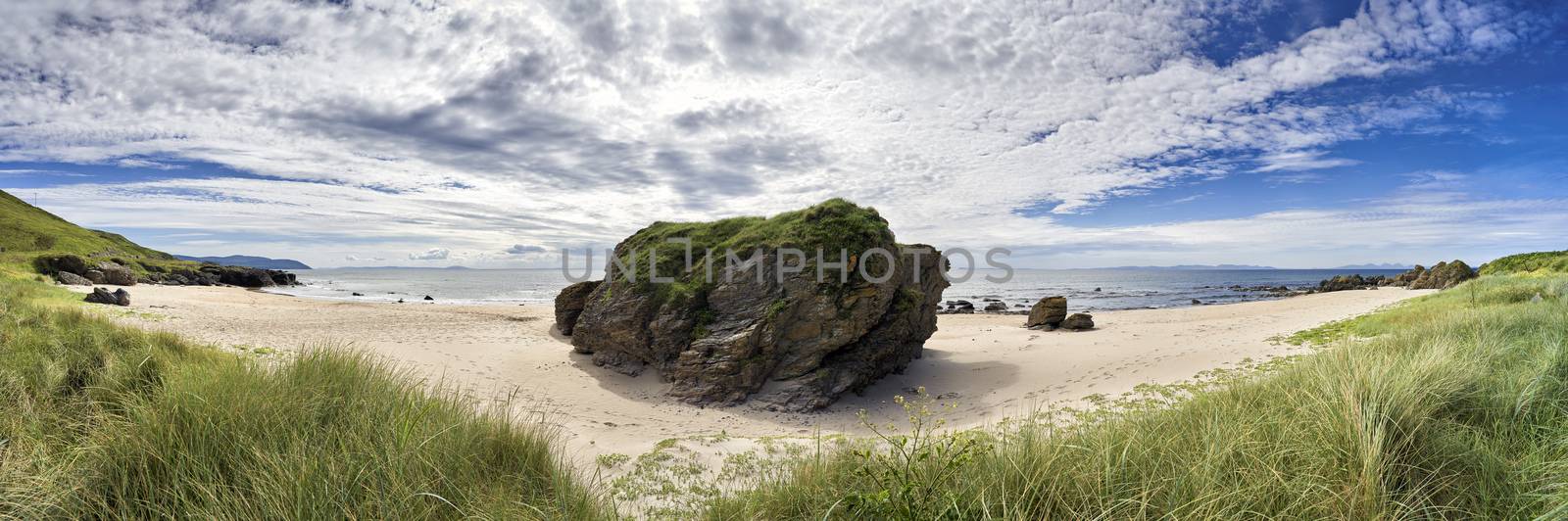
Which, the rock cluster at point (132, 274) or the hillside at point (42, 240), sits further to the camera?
the hillside at point (42, 240)

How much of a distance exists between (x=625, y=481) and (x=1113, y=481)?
14.7 ft

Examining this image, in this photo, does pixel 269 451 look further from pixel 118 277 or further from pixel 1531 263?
pixel 1531 263

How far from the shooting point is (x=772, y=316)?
1246cm

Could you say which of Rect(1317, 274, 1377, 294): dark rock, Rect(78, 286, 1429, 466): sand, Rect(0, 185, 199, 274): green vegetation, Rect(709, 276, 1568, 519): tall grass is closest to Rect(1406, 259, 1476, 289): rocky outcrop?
Rect(1317, 274, 1377, 294): dark rock

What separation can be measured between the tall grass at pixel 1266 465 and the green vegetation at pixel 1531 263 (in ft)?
127

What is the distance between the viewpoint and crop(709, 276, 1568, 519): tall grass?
10.3 feet

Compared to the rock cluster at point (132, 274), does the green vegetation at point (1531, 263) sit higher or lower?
higher

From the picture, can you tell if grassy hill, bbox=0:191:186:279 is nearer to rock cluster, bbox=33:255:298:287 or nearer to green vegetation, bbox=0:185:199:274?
green vegetation, bbox=0:185:199:274

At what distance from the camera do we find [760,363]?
12234 millimetres

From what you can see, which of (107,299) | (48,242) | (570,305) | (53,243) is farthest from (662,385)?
(48,242)

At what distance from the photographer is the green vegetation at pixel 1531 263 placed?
29.7m

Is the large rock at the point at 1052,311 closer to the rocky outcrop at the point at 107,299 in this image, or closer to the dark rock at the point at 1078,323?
the dark rock at the point at 1078,323

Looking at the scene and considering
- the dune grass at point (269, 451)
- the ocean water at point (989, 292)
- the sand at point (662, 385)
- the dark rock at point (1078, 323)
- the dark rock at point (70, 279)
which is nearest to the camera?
the dune grass at point (269, 451)

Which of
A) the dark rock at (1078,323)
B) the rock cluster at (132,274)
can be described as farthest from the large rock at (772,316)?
the rock cluster at (132,274)
